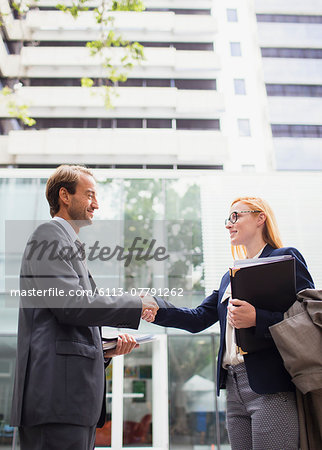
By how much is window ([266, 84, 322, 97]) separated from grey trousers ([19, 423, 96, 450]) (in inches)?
752

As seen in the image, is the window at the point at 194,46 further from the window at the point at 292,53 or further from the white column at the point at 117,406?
the white column at the point at 117,406

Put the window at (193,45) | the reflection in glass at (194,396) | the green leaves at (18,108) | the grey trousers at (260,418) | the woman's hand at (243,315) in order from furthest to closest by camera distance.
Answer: the window at (193,45) < the reflection in glass at (194,396) < the green leaves at (18,108) < the woman's hand at (243,315) < the grey trousers at (260,418)

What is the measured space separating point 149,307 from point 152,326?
4.35 m

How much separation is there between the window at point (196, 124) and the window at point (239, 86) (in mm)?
1841

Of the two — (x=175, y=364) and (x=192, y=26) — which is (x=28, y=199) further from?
(x=192, y=26)

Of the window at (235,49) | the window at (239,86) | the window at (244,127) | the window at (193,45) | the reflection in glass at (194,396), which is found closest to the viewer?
the reflection in glass at (194,396)

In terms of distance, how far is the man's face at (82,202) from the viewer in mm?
1644

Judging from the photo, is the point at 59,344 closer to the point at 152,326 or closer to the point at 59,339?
the point at 59,339

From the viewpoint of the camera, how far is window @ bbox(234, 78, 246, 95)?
1676 cm

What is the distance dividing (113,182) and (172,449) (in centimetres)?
421

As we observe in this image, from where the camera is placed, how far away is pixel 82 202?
1.66 m

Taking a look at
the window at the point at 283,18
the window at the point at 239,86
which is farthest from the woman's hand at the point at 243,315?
the window at the point at 283,18

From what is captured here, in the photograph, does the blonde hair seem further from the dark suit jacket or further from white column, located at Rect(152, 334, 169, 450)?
white column, located at Rect(152, 334, 169, 450)

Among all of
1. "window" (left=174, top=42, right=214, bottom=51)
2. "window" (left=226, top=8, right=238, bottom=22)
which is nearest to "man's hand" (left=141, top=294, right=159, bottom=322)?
"window" (left=226, top=8, right=238, bottom=22)
